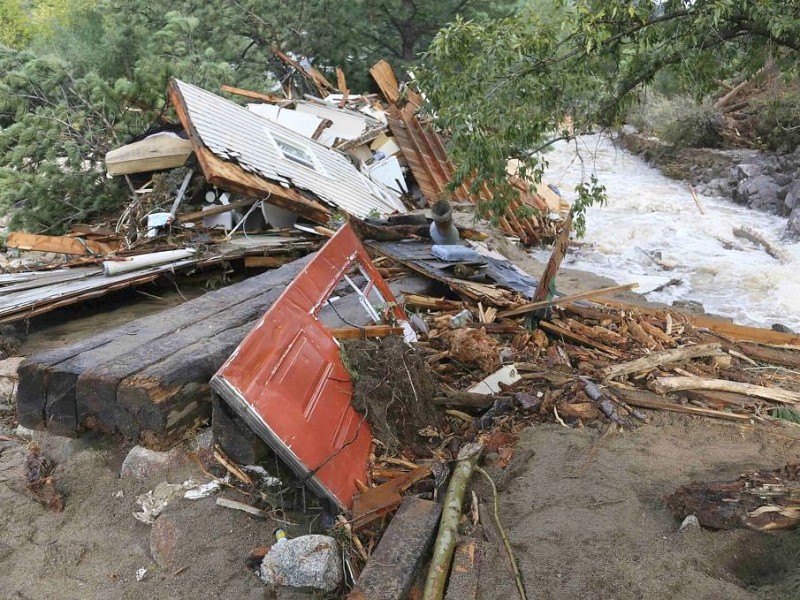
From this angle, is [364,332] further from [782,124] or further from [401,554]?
[782,124]

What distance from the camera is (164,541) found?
4410mm

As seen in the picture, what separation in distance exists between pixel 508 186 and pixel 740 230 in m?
13.1

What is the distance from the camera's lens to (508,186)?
18.8 feet

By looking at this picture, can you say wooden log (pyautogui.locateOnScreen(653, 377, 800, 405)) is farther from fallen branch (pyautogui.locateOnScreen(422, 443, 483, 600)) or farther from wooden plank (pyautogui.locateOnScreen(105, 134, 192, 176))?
wooden plank (pyautogui.locateOnScreen(105, 134, 192, 176))

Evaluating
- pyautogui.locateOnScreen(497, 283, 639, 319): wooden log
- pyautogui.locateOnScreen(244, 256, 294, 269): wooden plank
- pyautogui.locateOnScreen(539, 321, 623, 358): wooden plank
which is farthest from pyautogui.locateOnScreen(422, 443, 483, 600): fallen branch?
pyautogui.locateOnScreen(244, 256, 294, 269): wooden plank

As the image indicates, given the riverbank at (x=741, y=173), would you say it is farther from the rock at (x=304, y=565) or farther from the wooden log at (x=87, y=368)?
the rock at (x=304, y=565)

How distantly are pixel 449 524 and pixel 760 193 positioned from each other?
59.6 feet

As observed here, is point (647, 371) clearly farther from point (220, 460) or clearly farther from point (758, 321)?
point (758, 321)

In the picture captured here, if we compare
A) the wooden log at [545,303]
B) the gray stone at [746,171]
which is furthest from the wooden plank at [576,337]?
the gray stone at [746,171]

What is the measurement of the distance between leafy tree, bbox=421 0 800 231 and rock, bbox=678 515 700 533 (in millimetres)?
2685

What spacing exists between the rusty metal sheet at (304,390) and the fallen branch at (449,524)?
68cm

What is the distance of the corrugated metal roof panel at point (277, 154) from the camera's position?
1079 centimetres

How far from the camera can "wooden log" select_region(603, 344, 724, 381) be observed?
6516mm

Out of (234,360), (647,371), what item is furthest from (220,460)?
(647,371)
